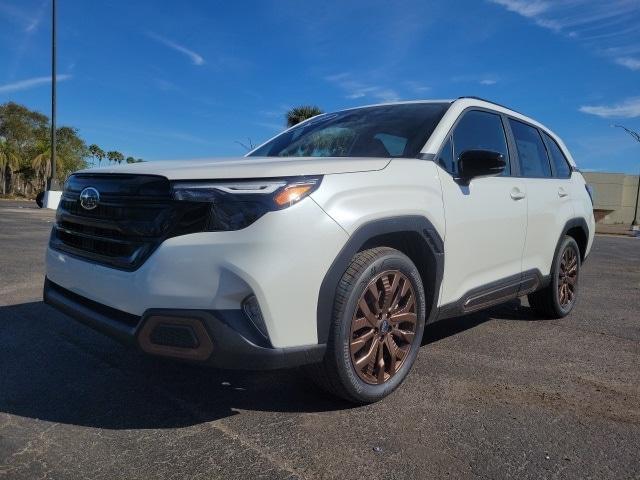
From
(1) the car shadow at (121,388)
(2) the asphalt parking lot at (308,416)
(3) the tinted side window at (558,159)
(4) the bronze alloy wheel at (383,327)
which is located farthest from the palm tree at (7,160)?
(4) the bronze alloy wheel at (383,327)

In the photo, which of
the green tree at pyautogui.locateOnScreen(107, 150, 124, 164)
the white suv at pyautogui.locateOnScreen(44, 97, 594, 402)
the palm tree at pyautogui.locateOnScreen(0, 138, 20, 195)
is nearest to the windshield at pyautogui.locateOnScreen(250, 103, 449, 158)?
the white suv at pyautogui.locateOnScreen(44, 97, 594, 402)

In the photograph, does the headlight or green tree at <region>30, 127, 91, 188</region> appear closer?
the headlight

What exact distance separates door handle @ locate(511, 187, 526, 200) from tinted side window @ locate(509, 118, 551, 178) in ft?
0.93

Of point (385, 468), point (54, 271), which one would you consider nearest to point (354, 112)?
point (54, 271)

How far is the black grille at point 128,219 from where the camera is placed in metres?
2.39

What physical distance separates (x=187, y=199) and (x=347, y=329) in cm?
98

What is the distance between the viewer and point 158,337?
2.37 m

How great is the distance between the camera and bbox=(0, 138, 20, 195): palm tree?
2018 inches

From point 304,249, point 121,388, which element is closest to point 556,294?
point 304,249

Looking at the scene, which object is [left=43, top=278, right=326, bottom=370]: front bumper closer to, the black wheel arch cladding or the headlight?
Answer: the black wheel arch cladding

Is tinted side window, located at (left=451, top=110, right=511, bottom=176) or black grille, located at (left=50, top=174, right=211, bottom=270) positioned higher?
tinted side window, located at (left=451, top=110, right=511, bottom=176)

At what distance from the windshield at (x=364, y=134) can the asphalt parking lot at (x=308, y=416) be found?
1.48 meters

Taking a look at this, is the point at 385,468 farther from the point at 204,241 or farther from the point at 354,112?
the point at 354,112

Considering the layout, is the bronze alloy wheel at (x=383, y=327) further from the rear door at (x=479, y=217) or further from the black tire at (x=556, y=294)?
the black tire at (x=556, y=294)
